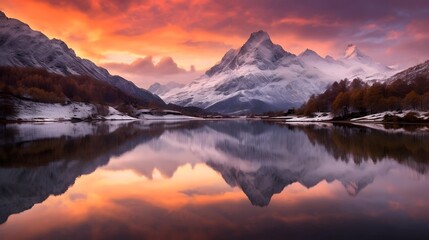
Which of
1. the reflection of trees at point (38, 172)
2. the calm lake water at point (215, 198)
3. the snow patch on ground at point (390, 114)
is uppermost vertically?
the snow patch on ground at point (390, 114)

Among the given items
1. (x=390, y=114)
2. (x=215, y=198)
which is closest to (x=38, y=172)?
(x=215, y=198)

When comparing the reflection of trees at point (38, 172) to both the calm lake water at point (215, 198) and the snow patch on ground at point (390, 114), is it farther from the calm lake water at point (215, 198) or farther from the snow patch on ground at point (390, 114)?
the snow patch on ground at point (390, 114)

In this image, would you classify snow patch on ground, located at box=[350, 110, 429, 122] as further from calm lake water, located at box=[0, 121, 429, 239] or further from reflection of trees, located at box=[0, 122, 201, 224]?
reflection of trees, located at box=[0, 122, 201, 224]

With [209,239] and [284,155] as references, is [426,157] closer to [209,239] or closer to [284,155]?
[284,155]

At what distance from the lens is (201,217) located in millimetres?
17203

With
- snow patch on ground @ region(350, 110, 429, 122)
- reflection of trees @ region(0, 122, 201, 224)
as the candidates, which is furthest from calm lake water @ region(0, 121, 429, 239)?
snow patch on ground @ region(350, 110, 429, 122)

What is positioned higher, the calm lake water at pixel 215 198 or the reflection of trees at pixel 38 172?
the reflection of trees at pixel 38 172

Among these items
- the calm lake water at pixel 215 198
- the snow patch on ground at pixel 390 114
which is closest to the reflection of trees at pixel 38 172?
the calm lake water at pixel 215 198

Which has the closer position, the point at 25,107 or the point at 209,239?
the point at 209,239

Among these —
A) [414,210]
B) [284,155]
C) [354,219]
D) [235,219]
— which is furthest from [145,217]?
[284,155]

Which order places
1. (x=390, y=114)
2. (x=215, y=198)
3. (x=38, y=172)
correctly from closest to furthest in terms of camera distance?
(x=215, y=198)
(x=38, y=172)
(x=390, y=114)

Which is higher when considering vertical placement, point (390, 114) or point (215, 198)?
point (390, 114)

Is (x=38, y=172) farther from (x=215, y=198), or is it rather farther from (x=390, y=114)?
(x=390, y=114)

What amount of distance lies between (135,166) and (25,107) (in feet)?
618
